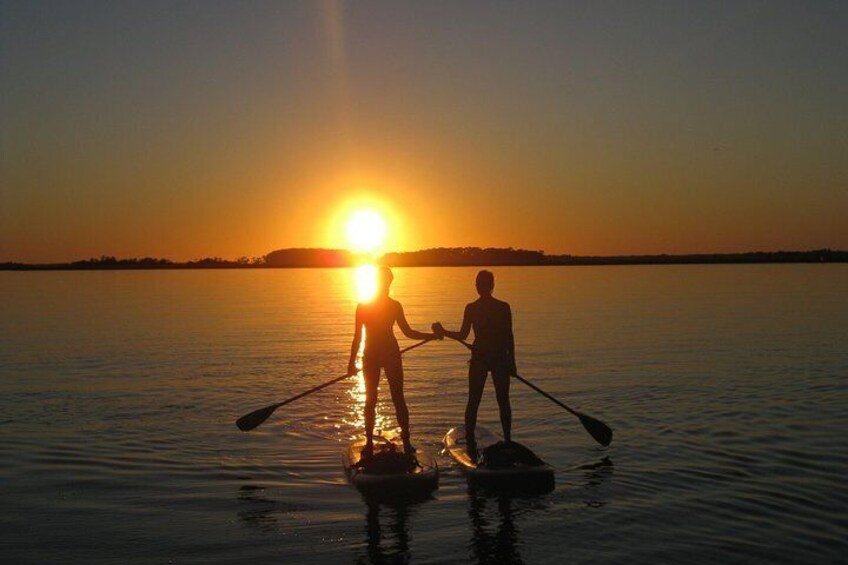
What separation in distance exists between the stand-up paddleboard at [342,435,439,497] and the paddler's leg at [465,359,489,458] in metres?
0.95

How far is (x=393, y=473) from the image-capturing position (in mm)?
11750

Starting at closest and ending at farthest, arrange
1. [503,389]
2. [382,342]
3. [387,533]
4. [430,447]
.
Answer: [387,533]
[382,342]
[503,389]
[430,447]

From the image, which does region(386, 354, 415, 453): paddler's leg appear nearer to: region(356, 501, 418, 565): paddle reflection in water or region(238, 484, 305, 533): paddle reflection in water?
region(356, 501, 418, 565): paddle reflection in water

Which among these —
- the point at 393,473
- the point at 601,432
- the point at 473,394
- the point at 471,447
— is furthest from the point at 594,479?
the point at 393,473

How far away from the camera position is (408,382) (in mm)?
23828

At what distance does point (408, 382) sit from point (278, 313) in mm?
36769

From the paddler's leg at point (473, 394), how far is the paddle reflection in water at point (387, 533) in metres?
2.26

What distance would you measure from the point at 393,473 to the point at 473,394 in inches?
85.1

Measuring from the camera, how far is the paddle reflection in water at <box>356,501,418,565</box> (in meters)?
9.25

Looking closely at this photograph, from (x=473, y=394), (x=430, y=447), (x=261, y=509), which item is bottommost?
(x=430, y=447)

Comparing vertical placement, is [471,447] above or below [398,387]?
below

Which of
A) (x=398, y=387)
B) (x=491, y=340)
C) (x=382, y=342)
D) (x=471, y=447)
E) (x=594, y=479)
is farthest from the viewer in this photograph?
(x=471, y=447)

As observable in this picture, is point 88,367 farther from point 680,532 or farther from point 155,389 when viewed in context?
point 680,532

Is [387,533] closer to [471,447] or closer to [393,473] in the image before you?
[393,473]
